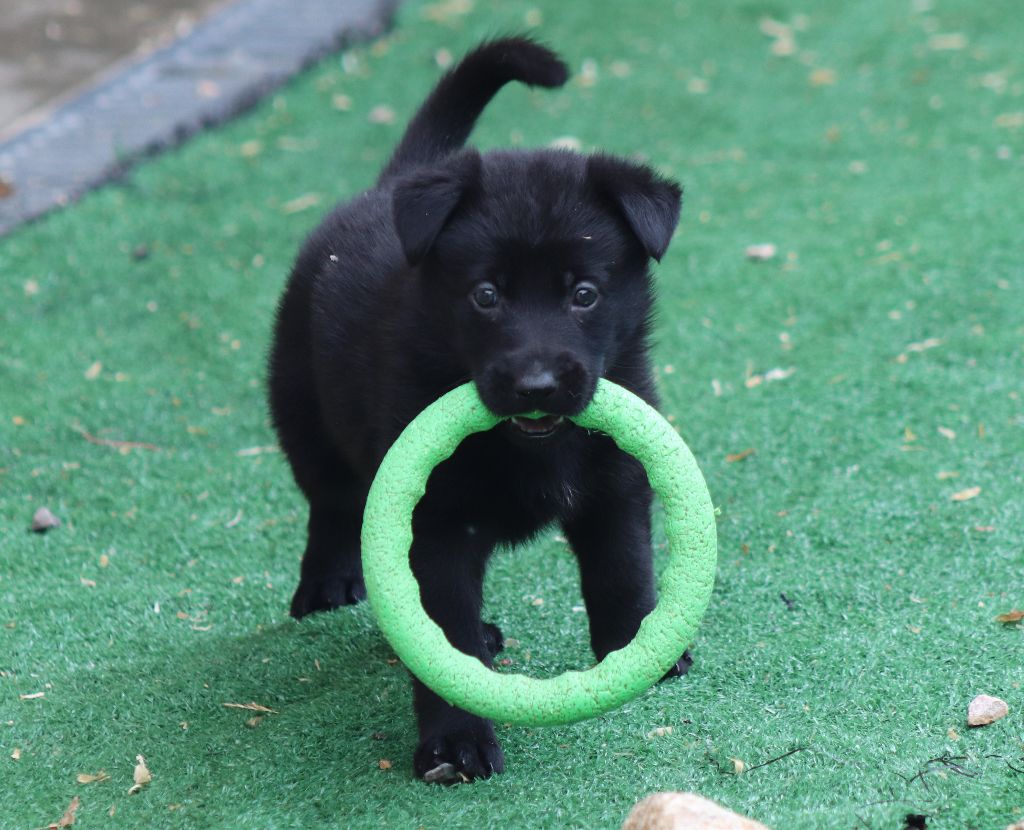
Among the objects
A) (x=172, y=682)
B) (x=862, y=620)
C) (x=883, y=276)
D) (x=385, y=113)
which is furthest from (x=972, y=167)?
(x=172, y=682)

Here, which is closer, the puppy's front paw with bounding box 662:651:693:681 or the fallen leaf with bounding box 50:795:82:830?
the fallen leaf with bounding box 50:795:82:830

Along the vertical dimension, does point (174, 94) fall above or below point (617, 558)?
below

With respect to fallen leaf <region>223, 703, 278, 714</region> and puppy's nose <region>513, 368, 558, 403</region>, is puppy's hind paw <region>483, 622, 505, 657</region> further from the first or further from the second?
puppy's nose <region>513, 368, 558, 403</region>

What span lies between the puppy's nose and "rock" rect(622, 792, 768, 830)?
76 cm

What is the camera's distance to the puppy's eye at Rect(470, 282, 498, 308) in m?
2.77

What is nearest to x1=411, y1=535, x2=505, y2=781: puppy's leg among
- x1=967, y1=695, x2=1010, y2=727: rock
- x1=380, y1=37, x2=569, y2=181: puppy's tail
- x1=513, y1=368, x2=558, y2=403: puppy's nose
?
x1=513, y1=368, x2=558, y2=403: puppy's nose

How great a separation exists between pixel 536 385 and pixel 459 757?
31.3 inches

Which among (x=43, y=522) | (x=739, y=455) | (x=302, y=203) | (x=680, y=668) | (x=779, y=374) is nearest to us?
(x=680, y=668)

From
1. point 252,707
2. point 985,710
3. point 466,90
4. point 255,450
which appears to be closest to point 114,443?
point 255,450

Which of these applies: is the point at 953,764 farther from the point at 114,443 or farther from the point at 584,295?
the point at 114,443

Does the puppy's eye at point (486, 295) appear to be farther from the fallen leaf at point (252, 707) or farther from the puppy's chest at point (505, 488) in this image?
the fallen leaf at point (252, 707)

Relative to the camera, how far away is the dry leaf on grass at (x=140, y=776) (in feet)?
9.49

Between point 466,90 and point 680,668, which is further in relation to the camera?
point 466,90

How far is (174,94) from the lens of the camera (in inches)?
304
